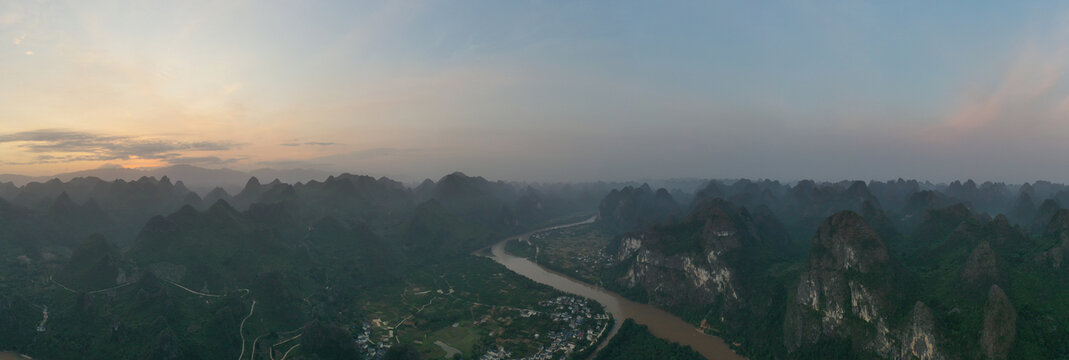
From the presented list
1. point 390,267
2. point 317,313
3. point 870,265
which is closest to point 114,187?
point 390,267

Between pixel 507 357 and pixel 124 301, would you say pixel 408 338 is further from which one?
pixel 124 301

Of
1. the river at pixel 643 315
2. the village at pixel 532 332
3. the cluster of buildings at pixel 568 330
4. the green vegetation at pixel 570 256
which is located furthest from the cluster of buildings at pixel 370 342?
the green vegetation at pixel 570 256

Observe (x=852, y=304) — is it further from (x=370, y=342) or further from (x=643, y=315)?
(x=370, y=342)

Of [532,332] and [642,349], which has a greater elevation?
[642,349]

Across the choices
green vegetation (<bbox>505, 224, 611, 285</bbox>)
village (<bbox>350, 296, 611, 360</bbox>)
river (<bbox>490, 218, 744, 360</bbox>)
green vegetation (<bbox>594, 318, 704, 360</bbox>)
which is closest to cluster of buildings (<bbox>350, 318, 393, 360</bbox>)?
village (<bbox>350, 296, 611, 360</bbox>)

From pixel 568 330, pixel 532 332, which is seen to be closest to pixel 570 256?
pixel 568 330

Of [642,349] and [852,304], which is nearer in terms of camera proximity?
[852,304]
